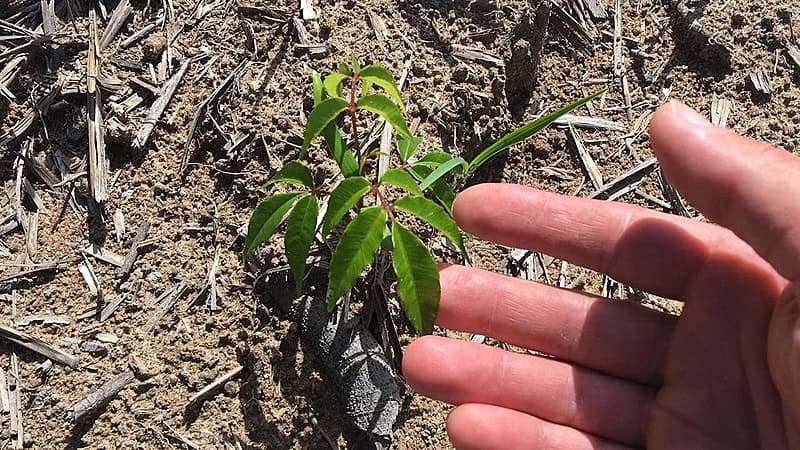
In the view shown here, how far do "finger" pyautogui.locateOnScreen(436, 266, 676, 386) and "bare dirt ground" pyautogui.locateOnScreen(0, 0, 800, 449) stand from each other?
0.97 feet

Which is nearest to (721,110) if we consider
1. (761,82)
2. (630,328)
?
(761,82)

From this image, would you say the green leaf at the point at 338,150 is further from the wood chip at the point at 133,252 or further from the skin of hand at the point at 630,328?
the wood chip at the point at 133,252

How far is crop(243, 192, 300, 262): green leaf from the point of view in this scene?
5.61ft

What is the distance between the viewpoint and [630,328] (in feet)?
6.18

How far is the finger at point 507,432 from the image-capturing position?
70.0 inches

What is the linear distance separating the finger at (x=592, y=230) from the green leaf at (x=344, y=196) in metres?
0.42

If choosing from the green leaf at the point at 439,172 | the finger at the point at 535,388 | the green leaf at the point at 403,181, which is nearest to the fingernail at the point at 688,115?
the green leaf at the point at 439,172

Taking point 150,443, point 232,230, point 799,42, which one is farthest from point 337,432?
point 799,42

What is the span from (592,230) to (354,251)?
0.72m

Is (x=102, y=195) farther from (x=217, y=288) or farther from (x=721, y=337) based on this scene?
(x=721, y=337)

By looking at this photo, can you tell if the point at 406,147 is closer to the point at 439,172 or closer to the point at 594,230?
the point at 439,172

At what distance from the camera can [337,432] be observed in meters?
Answer: 2.04

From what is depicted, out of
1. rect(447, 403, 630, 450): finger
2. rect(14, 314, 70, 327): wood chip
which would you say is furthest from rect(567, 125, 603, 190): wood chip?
rect(14, 314, 70, 327): wood chip

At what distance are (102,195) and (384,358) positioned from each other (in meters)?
1.01
